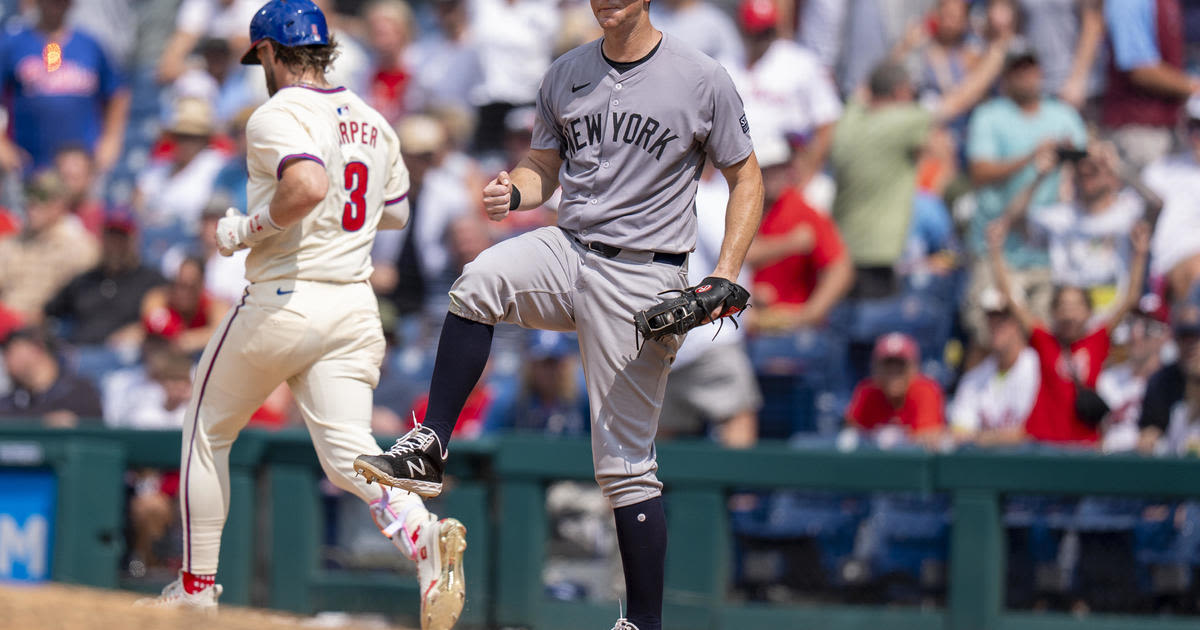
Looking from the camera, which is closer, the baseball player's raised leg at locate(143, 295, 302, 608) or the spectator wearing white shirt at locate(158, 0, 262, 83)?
the baseball player's raised leg at locate(143, 295, 302, 608)

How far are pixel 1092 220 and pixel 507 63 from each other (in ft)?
12.8

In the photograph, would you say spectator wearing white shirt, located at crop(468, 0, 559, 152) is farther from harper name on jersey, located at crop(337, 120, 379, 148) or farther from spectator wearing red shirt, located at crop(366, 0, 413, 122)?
harper name on jersey, located at crop(337, 120, 379, 148)

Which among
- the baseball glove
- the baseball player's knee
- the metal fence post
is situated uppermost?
the baseball glove

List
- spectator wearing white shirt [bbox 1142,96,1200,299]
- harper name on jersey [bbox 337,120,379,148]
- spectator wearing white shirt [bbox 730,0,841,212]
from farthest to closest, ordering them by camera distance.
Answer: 1. spectator wearing white shirt [bbox 730,0,841,212]
2. spectator wearing white shirt [bbox 1142,96,1200,299]
3. harper name on jersey [bbox 337,120,379,148]

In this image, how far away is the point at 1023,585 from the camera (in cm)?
→ 640

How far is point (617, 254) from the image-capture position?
4.14 meters

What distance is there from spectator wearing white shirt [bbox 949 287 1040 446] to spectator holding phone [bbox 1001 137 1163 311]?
0.59 metres

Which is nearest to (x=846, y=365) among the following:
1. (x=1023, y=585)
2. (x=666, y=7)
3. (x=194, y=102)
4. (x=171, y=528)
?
(x=1023, y=585)

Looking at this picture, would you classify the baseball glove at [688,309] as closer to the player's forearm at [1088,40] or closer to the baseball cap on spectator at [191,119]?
the player's forearm at [1088,40]

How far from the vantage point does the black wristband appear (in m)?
4.13

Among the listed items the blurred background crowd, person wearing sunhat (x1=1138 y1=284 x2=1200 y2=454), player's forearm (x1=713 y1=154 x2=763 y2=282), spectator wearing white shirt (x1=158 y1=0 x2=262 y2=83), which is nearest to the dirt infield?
player's forearm (x1=713 y1=154 x2=763 y2=282)

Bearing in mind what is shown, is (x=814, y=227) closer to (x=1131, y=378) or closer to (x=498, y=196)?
(x=1131, y=378)

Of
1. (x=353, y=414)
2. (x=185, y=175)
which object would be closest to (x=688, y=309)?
(x=353, y=414)

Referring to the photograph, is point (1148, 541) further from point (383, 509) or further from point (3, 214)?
point (3, 214)
